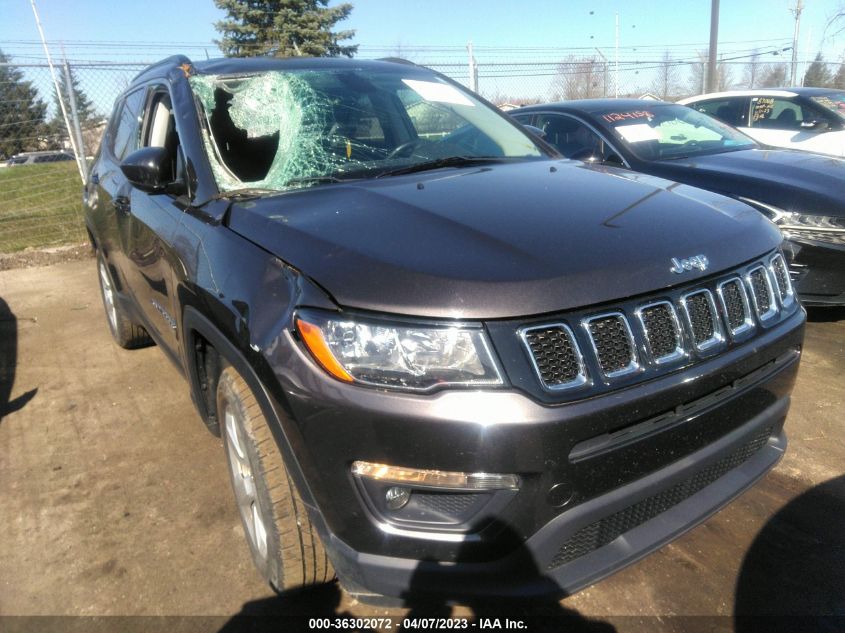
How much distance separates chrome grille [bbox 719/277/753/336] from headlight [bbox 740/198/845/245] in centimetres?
239

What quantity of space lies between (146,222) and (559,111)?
393 cm

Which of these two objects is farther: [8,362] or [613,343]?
[8,362]

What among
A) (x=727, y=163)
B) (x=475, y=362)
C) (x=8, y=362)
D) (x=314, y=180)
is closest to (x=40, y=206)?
(x=8, y=362)

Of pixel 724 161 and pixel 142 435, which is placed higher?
pixel 724 161

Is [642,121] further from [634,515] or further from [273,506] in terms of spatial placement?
[273,506]

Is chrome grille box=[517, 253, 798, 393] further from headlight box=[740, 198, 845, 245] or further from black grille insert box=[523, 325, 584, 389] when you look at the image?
headlight box=[740, 198, 845, 245]

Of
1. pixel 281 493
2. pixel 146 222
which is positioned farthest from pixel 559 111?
pixel 281 493

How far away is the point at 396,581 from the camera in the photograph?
1661 millimetres

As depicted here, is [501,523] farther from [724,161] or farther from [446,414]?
[724,161]

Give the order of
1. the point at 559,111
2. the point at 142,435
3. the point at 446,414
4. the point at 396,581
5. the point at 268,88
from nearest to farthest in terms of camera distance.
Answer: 1. the point at 446,414
2. the point at 396,581
3. the point at 268,88
4. the point at 142,435
5. the point at 559,111

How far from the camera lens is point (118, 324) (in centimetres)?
442

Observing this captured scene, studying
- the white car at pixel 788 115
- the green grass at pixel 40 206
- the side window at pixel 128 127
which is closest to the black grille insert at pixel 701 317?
the side window at pixel 128 127

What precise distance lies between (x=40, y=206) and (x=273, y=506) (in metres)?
10.6

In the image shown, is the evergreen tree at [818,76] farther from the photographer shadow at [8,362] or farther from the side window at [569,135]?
the photographer shadow at [8,362]
